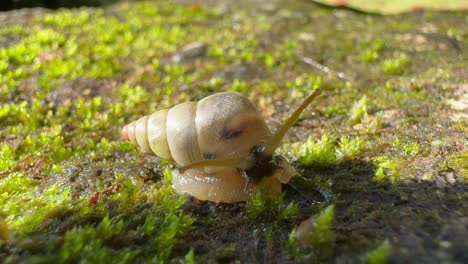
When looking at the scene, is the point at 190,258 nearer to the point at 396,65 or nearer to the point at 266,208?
the point at 266,208

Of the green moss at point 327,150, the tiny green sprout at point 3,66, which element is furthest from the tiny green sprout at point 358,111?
the tiny green sprout at point 3,66

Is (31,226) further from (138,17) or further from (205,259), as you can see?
(138,17)

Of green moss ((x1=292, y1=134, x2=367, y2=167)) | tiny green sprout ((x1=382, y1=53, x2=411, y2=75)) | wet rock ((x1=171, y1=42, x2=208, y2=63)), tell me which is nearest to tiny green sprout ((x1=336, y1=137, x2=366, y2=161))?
green moss ((x1=292, y1=134, x2=367, y2=167))

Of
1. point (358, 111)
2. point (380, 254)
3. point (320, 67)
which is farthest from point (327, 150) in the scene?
point (320, 67)

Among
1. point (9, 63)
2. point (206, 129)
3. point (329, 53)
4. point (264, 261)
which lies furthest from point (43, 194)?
point (329, 53)

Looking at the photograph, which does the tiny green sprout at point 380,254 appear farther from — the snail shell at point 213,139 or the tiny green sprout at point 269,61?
the tiny green sprout at point 269,61

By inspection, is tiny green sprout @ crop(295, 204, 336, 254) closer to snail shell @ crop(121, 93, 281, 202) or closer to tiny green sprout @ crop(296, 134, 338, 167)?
snail shell @ crop(121, 93, 281, 202)
